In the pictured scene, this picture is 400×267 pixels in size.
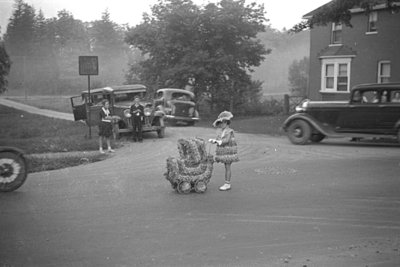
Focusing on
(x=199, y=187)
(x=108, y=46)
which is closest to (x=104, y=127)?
(x=108, y=46)

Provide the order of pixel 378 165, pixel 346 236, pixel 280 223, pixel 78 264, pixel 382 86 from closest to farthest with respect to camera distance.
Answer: pixel 78 264 < pixel 346 236 < pixel 280 223 < pixel 378 165 < pixel 382 86

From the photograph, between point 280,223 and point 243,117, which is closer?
point 280,223

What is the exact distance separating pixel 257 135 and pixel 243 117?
33.3 feet

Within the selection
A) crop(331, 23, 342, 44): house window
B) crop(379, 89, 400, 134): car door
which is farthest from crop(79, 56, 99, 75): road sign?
crop(331, 23, 342, 44): house window

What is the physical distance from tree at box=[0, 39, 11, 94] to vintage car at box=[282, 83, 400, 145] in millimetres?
9315

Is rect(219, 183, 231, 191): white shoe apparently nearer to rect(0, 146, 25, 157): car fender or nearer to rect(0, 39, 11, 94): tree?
rect(0, 146, 25, 157): car fender

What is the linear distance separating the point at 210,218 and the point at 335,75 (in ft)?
77.4

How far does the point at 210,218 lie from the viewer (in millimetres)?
6445

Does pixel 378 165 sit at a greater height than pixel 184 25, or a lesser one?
lesser

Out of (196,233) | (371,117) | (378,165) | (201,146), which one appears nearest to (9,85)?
(201,146)

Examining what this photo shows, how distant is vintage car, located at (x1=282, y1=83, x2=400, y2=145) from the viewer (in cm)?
1469

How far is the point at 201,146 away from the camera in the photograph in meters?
8.17

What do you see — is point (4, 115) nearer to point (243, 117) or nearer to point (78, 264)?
point (78, 264)

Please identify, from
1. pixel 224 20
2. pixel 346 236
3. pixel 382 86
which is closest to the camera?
pixel 346 236
